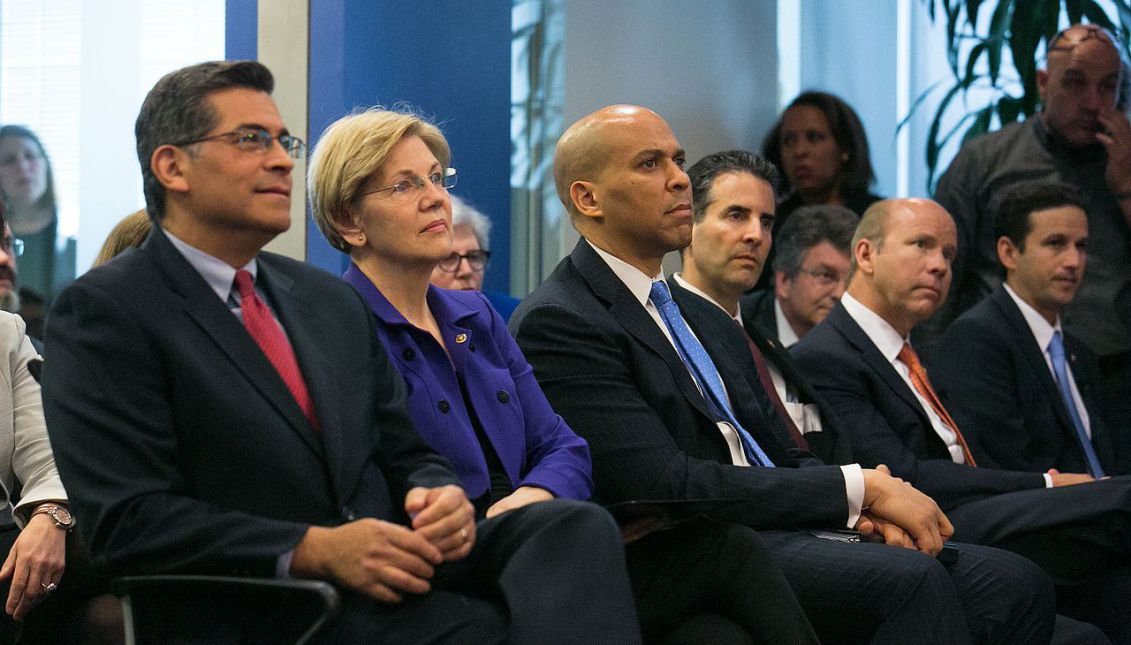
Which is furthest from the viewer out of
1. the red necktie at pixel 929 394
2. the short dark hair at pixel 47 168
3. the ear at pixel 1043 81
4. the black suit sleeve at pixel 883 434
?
the ear at pixel 1043 81

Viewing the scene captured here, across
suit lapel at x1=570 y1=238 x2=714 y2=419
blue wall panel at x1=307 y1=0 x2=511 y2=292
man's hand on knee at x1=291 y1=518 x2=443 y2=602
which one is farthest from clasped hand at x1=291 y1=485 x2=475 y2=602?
blue wall panel at x1=307 y1=0 x2=511 y2=292

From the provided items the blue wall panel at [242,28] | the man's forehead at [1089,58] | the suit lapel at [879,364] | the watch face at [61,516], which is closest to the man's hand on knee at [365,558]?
the watch face at [61,516]

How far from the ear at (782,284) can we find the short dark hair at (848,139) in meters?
0.81

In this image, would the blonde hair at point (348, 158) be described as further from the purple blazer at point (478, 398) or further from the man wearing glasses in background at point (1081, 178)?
the man wearing glasses in background at point (1081, 178)

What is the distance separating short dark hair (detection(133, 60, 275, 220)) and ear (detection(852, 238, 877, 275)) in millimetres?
2394

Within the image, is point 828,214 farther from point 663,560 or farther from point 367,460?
point 367,460

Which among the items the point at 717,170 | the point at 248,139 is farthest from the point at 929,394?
the point at 248,139

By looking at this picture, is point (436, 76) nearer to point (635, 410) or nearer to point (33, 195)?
point (33, 195)

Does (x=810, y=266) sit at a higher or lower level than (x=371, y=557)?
higher

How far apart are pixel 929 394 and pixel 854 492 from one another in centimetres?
113

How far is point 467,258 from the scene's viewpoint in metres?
4.23

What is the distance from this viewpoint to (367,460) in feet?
7.83

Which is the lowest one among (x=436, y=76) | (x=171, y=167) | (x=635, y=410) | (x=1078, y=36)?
(x=635, y=410)

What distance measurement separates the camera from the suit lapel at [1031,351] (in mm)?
4441
